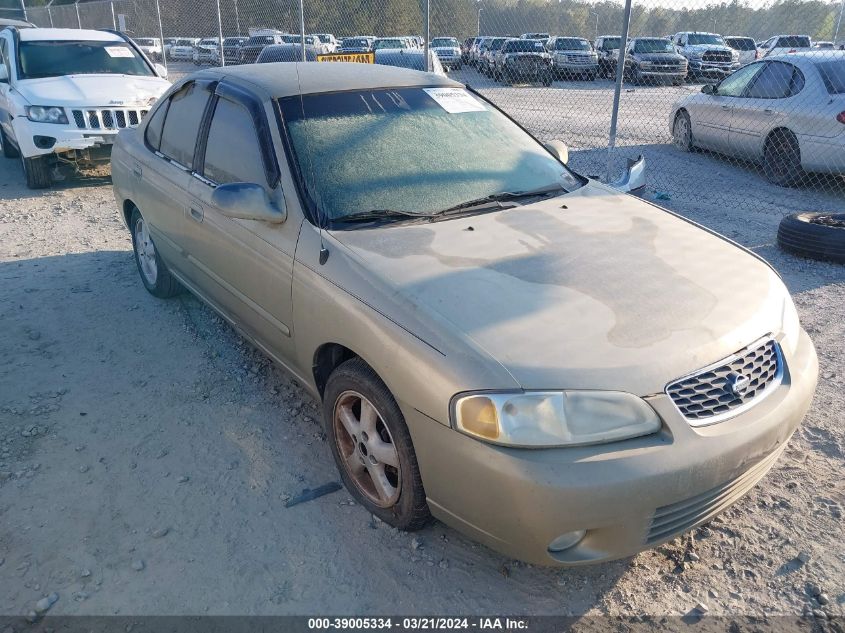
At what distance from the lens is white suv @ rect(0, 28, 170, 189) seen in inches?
315

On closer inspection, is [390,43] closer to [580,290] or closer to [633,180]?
[633,180]

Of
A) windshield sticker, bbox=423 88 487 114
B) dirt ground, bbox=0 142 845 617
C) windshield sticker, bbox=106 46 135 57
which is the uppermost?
windshield sticker, bbox=423 88 487 114

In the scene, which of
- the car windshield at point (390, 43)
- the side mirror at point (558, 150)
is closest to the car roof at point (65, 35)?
the side mirror at point (558, 150)

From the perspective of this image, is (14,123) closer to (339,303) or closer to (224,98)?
(224,98)

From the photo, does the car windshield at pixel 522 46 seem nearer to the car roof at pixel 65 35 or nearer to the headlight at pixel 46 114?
the car roof at pixel 65 35

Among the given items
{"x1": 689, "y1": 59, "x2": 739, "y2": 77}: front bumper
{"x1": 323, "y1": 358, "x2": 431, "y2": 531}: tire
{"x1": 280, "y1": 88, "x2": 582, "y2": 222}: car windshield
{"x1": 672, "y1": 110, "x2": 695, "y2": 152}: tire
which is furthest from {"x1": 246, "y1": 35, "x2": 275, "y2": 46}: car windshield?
{"x1": 323, "y1": 358, "x2": 431, "y2": 531}: tire

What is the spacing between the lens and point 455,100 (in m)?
3.87

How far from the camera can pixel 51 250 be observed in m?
6.26

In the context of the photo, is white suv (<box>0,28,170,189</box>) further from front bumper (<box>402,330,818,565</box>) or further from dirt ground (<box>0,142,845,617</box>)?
front bumper (<box>402,330,818,565</box>)

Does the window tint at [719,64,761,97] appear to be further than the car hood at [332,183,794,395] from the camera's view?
Yes

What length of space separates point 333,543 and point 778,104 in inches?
317

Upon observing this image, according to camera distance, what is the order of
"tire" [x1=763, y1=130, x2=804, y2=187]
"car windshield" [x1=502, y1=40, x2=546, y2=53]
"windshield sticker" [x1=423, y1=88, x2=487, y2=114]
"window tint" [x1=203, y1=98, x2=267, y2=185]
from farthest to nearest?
"car windshield" [x1=502, y1=40, x2=546, y2=53], "tire" [x1=763, y1=130, x2=804, y2=187], "windshield sticker" [x1=423, y1=88, x2=487, y2=114], "window tint" [x1=203, y1=98, x2=267, y2=185]

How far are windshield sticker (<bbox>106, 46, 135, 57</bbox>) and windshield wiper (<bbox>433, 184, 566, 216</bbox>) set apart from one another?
7798 mm

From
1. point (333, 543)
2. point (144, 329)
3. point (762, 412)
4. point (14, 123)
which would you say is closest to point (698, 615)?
point (762, 412)
